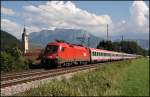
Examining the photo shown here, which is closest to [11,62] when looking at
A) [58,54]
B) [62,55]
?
[58,54]

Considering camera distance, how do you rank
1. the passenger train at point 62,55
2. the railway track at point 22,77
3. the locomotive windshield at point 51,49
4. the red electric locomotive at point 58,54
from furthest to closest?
1. the locomotive windshield at point 51,49
2. the passenger train at point 62,55
3. the red electric locomotive at point 58,54
4. the railway track at point 22,77

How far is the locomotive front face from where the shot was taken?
36594mm

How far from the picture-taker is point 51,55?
3706cm

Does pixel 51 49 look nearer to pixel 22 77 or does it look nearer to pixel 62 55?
pixel 62 55

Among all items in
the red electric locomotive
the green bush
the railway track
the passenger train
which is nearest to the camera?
the railway track

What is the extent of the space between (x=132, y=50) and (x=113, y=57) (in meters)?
98.4

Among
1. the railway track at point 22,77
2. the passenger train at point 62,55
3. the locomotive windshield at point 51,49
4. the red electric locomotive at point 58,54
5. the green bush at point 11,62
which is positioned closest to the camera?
the railway track at point 22,77

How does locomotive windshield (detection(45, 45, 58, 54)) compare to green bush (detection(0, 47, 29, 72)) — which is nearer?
green bush (detection(0, 47, 29, 72))

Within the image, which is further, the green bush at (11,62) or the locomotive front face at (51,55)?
the locomotive front face at (51,55)

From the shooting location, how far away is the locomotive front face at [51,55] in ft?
120

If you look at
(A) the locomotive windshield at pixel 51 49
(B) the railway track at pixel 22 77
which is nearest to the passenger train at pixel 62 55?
(A) the locomotive windshield at pixel 51 49

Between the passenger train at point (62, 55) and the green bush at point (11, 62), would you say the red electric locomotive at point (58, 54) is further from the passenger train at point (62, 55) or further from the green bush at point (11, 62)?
the green bush at point (11, 62)

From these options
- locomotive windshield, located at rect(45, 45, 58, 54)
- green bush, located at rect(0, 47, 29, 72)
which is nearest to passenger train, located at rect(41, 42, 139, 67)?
locomotive windshield, located at rect(45, 45, 58, 54)

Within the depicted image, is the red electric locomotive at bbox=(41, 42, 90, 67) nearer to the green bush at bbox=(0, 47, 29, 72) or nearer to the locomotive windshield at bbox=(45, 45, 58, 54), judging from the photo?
the locomotive windshield at bbox=(45, 45, 58, 54)
